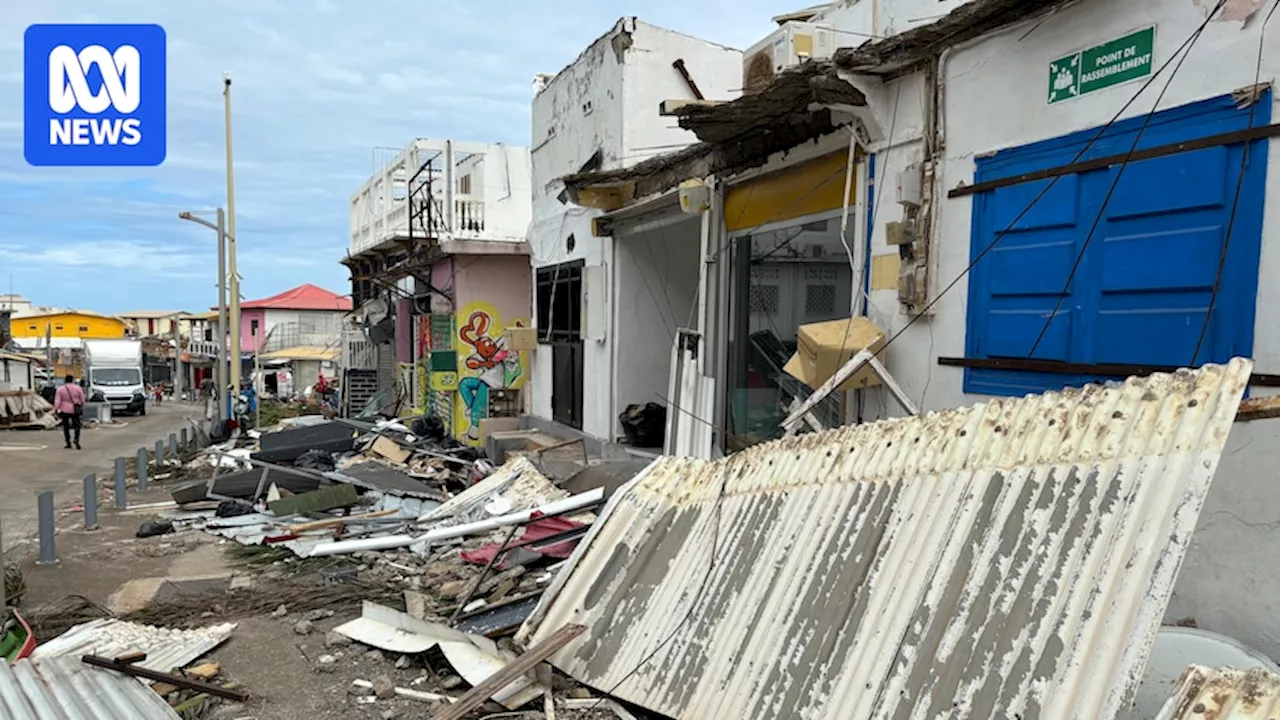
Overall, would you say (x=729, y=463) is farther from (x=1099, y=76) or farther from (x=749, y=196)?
(x=749, y=196)

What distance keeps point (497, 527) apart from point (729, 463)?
4.13m

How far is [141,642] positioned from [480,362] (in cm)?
1225

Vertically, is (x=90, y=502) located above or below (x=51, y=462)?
above

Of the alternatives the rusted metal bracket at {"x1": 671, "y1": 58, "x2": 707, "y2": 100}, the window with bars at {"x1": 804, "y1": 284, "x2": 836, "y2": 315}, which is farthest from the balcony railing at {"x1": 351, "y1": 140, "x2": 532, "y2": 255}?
the window with bars at {"x1": 804, "y1": 284, "x2": 836, "y2": 315}

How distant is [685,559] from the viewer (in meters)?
4.71

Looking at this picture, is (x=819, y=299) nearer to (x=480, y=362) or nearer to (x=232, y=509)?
(x=232, y=509)

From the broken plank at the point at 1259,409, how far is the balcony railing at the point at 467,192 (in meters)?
16.3

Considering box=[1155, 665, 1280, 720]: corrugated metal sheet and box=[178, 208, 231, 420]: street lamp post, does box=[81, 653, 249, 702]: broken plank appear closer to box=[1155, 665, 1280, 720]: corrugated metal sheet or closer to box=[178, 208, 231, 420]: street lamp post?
box=[1155, 665, 1280, 720]: corrugated metal sheet

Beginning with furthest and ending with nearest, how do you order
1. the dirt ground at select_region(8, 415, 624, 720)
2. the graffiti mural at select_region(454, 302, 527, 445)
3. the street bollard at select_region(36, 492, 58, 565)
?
1. the graffiti mural at select_region(454, 302, 527, 445)
2. the street bollard at select_region(36, 492, 58, 565)
3. the dirt ground at select_region(8, 415, 624, 720)

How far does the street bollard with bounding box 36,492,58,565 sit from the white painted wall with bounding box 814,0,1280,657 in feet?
28.2

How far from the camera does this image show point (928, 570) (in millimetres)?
3303

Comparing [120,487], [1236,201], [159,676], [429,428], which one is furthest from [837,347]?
[429,428]

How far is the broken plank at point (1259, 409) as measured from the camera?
281 centimetres

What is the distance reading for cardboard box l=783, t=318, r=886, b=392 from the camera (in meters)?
6.09
